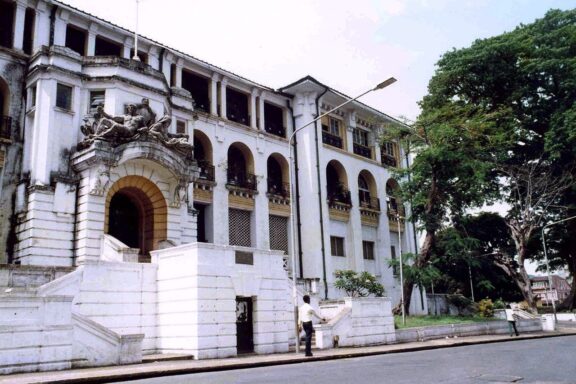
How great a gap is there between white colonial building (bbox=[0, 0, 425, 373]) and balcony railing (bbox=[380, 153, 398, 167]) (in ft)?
22.6

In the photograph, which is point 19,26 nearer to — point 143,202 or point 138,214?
point 143,202

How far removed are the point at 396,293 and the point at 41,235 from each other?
24224mm

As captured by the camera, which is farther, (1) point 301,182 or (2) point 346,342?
(1) point 301,182

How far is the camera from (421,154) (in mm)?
28875

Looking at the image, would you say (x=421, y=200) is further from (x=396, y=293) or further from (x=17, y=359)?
(x=17, y=359)

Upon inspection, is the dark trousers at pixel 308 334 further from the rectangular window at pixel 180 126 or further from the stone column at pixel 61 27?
the stone column at pixel 61 27

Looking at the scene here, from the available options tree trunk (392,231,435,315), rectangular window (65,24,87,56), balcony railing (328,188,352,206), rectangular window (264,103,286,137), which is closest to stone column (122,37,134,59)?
rectangular window (65,24,87,56)

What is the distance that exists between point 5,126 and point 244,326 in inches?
460

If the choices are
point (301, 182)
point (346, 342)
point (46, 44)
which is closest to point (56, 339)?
point (346, 342)

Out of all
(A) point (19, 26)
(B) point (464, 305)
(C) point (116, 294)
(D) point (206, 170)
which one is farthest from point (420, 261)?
(A) point (19, 26)

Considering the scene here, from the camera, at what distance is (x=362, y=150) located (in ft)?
120

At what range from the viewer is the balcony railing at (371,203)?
3566 centimetres

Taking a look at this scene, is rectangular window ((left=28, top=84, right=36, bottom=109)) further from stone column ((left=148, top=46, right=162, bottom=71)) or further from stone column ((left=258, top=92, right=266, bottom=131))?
stone column ((left=258, top=92, right=266, bottom=131))

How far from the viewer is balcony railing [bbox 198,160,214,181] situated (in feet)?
87.5
